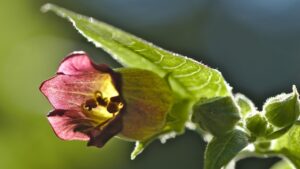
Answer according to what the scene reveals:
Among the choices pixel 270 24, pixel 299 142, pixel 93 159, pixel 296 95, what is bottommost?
pixel 270 24

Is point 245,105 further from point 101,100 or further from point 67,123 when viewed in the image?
point 67,123

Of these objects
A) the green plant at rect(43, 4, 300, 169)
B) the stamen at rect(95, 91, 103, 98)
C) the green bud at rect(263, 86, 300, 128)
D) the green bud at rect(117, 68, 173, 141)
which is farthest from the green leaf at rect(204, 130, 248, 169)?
the stamen at rect(95, 91, 103, 98)

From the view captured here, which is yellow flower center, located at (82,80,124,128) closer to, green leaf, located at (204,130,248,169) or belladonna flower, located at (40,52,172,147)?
belladonna flower, located at (40,52,172,147)

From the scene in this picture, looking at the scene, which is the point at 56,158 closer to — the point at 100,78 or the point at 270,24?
the point at 100,78

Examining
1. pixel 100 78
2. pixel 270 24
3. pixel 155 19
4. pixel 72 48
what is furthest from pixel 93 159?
pixel 270 24

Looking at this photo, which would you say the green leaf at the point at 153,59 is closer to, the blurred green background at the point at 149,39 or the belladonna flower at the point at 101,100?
the belladonna flower at the point at 101,100

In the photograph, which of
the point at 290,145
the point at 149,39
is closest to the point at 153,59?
the point at 290,145

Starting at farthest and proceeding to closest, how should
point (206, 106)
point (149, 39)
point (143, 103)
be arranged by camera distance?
1. point (149, 39)
2. point (143, 103)
3. point (206, 106)
